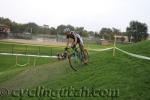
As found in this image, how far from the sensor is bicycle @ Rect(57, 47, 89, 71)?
1272 cm

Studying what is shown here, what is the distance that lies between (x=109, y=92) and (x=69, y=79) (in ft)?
10.1

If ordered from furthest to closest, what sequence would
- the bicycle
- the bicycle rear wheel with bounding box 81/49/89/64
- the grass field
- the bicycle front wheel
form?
the bicycle rear wheel with bounding box 81/49/89/64 < the bicycle front wheel < the bicycle < the grass field

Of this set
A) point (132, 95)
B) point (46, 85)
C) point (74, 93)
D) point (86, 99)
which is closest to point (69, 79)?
point (46, 85)

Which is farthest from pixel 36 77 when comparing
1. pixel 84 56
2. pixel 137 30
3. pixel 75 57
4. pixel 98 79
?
pixel 137 30

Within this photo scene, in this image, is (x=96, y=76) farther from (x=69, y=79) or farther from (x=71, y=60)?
(x=71, y=60)

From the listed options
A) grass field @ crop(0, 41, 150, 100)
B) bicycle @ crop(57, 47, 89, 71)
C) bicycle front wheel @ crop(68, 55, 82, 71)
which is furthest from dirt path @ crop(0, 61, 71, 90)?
bicycle @ crop(57, 47, 89, 71)

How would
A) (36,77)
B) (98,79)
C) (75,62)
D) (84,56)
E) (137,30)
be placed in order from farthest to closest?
(137,30)
(36,77)
(84,56)
(75,62)
(98,79)

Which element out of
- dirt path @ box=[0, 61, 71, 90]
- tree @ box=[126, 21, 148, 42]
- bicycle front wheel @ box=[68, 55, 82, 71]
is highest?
tree @ box=[126, 21, 148, 42]

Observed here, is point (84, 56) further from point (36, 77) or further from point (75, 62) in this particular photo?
point (36, 77)

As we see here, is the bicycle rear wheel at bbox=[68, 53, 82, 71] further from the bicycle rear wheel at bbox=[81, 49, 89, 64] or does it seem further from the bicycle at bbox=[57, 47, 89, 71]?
the bicycle rear wheel at bbox=[81, 49, 89, 64]

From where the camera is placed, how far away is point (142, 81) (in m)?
9.37

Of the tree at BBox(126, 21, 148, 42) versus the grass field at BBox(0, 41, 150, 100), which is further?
the tree at BBox(126, 21, 148, 42)

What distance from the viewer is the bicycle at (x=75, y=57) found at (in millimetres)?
12719

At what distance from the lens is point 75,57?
13133mm
